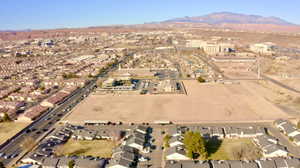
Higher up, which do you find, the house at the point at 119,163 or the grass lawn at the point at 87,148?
the house at the point at 119,163

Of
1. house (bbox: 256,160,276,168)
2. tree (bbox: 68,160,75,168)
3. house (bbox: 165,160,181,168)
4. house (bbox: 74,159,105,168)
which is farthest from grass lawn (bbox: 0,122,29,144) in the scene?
house (bbox: 256,160,276,168)

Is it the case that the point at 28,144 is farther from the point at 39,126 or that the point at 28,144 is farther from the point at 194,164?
the point at 194,164

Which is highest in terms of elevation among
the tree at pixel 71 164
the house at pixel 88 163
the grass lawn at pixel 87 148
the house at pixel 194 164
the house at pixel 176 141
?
the house at pixel 176 141

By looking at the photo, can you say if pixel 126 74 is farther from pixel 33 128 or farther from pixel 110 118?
pixel 33 128

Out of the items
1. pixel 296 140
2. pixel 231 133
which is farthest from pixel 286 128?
pixel 231 133

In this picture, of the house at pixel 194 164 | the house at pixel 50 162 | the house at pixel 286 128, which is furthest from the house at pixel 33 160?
the house at pixel 286 128

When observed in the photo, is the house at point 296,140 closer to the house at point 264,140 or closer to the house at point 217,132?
the house at point 264,140
